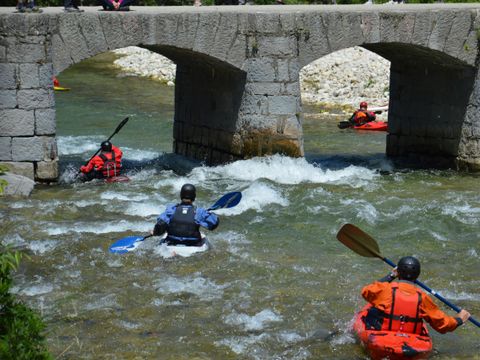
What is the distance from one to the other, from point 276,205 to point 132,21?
12.1ft

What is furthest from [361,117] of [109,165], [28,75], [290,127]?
[28,75]

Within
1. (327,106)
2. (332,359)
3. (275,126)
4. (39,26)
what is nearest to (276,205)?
(275,126)

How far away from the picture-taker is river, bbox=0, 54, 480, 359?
29.8 ft

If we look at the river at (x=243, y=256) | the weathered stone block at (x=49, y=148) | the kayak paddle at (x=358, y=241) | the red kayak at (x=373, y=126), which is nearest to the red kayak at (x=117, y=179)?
the river at (x=243, y=256)

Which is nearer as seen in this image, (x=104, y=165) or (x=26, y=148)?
(x=26, y=148)

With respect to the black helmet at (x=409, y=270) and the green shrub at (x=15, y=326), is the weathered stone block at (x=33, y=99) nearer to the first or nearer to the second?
the black helmet at (x=409, y=270)

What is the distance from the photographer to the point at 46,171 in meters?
14.6

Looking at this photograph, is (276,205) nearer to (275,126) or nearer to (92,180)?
(275,126)

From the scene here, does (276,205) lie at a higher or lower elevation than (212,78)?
lower

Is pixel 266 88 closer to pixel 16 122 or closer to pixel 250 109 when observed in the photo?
pixel 250 109

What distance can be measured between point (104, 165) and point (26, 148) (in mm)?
1553

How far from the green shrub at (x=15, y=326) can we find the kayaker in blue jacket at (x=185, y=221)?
205 inches

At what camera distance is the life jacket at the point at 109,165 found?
1550 cm

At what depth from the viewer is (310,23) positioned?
15734 mm
